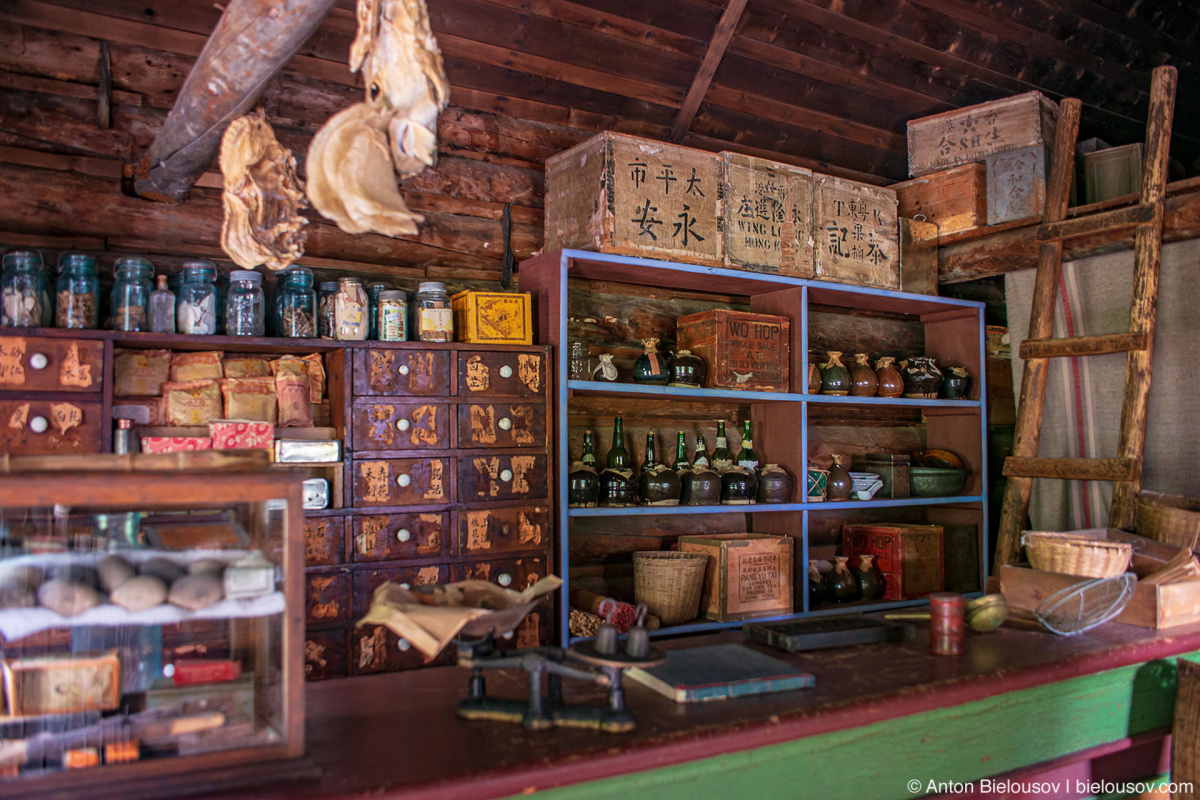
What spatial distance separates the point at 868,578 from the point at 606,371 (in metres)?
1.70

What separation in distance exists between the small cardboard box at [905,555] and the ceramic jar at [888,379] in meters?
0.66

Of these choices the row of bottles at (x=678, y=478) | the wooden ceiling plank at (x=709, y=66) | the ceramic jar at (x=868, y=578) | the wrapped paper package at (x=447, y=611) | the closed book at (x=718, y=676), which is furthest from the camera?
the ceramic jar at (x=868, y=578)

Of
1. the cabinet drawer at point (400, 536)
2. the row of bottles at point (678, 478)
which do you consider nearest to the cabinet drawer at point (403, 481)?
the cabinet drawer at point (400, 536)

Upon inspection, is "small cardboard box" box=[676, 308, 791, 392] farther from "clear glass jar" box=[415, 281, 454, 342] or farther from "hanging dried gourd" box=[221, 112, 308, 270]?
"hanging dried gourd" box=[221, 112, 308, 270]

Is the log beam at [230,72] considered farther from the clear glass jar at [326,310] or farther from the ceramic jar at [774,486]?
the ceramic jar at [774,486]

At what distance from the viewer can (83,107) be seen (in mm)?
2936

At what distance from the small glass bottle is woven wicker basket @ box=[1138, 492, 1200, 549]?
330 centimetres

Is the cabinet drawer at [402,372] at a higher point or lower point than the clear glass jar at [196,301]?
lower

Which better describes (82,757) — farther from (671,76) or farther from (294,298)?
(671,76)

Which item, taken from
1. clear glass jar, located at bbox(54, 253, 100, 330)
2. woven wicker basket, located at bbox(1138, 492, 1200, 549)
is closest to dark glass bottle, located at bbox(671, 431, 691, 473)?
woven wicker basket, located at bbox(1138, 492, 1200, 549)

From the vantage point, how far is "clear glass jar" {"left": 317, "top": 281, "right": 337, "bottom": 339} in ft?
9.95

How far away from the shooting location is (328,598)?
2.83 metres

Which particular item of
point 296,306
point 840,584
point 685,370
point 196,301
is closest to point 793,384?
point 685,370

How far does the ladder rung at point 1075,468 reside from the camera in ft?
10.5
